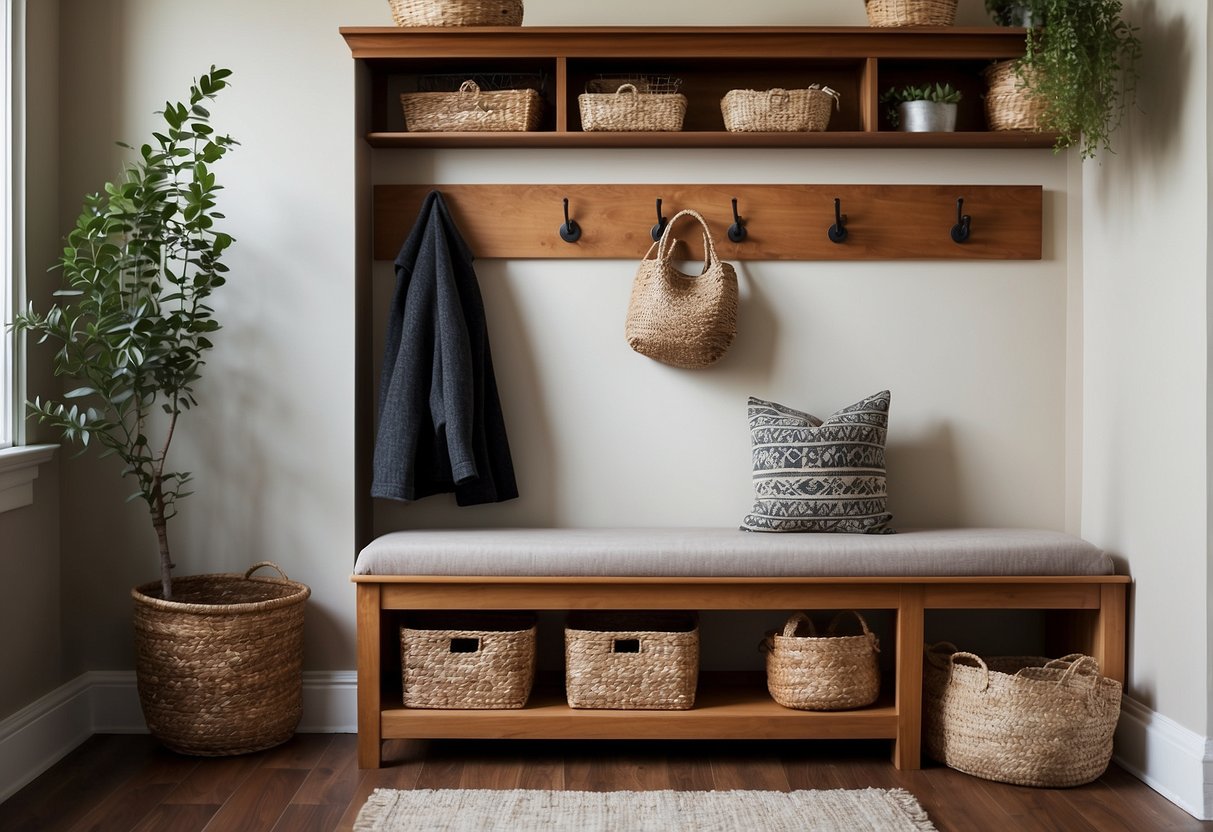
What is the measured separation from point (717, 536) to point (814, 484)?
28 cm

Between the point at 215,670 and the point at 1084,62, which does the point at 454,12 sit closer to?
the point at 1084,62

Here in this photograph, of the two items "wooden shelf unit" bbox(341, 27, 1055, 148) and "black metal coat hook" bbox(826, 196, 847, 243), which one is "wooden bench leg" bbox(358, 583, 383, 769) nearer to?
"wooden shelf unit" bbox(341, 27, 1055, 148)

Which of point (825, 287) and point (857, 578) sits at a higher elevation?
point (825, 287)

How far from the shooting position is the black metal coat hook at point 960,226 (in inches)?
118

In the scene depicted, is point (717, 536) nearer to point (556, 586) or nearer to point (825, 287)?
point (556, 586)

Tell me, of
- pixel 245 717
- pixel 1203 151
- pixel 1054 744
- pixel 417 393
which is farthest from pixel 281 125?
pixel 1054 744

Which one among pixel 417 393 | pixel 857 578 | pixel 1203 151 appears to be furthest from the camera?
pixel 417 393

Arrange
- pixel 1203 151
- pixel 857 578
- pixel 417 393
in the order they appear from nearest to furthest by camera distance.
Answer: pixel 1203 151 < pixel 857 578 < pixel 417 393

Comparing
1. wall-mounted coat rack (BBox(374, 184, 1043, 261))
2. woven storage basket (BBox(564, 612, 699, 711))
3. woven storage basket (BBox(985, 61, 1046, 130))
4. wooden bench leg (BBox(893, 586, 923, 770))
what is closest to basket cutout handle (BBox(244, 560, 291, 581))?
woven storage basket (BBox(564, 612, 699, 711))

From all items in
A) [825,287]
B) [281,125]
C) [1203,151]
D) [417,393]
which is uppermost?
[281,125]

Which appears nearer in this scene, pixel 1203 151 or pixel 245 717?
pixel 1203 151

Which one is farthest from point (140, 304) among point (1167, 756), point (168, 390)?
point (1167, 756)

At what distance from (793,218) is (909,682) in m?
1.29

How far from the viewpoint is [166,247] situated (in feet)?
9.57
